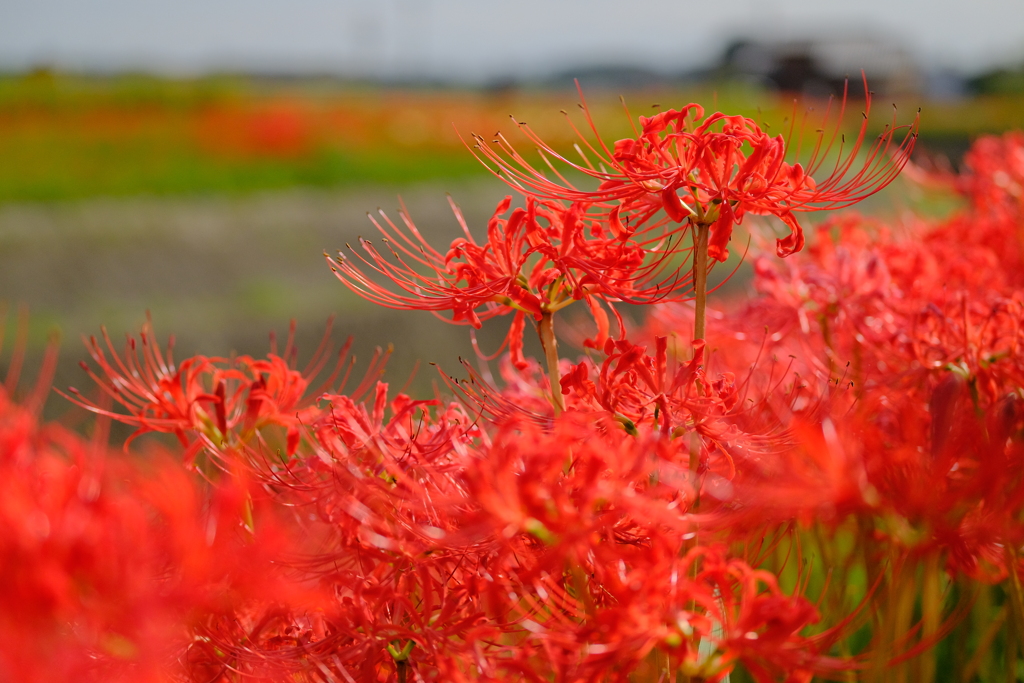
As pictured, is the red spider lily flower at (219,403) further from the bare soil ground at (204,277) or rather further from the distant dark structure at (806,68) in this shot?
the distant dark structure at (806,68)

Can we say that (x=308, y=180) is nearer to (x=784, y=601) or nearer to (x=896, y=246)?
(x=896, y=246)

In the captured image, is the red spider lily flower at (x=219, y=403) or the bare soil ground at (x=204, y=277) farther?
the bare soil ground at (x=204, y=277)

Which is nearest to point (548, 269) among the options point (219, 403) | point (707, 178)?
point (707, 178)

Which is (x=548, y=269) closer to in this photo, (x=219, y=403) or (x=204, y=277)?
(x=219, y=403)

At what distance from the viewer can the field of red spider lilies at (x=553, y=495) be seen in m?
0.40

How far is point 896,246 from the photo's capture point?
1031 millimetres

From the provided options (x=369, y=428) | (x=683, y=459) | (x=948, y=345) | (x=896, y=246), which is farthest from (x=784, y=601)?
(x=896, y=246)

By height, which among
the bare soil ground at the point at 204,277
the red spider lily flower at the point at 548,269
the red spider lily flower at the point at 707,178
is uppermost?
the red spider lily flower at the point at 707,178

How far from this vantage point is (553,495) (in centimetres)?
45

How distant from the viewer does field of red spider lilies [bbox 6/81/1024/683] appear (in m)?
0.40

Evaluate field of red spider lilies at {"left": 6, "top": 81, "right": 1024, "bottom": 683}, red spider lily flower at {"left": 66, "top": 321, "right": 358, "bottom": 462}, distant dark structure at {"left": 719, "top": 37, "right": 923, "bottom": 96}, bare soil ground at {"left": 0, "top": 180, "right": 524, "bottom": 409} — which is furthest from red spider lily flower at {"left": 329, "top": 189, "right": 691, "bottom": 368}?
distant dark structure at {"left": 719, "top": 37, "right": 923, "bottom": 96}

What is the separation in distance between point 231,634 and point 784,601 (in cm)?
35

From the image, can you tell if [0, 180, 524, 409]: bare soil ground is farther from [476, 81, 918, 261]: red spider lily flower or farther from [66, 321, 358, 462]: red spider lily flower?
[476, 81, 918, 261]: red spider lily flower

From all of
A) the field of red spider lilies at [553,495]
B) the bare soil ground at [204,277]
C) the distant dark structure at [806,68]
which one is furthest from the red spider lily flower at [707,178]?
the distant dark structure at [806,68]
